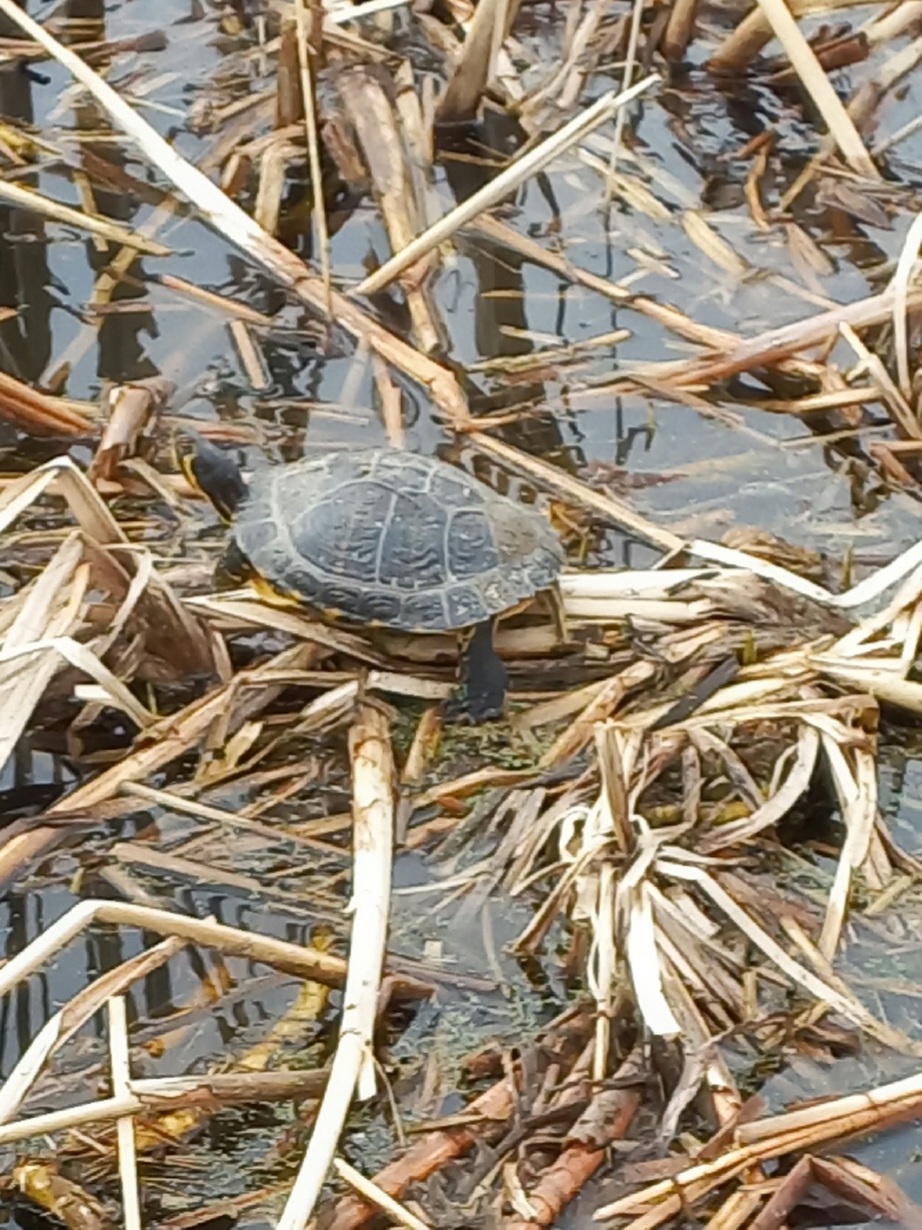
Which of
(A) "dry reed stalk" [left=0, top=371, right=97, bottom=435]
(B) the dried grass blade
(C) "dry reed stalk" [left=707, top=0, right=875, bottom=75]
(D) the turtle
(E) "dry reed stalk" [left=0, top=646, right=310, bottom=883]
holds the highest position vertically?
(C) "dry reed stalk" [left=707, top=0, right=875, bottom=75]

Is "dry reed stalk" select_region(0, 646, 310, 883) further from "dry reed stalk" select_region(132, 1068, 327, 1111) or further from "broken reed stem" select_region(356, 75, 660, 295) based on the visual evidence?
"broken reed stem" select_region(356, 75, 660, 295)

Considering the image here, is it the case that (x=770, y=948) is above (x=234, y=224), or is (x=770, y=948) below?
below

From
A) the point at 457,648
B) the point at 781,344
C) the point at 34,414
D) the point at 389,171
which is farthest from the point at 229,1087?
the point at 389,171

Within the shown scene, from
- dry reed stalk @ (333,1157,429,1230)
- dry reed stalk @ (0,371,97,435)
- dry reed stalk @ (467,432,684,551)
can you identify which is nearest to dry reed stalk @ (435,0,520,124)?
dry reed stalk @ (467,432,684,551)

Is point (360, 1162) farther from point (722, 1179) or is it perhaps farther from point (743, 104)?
point (743, 104)

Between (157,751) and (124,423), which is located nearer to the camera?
(157,751)

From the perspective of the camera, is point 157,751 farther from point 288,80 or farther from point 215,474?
point 288,80

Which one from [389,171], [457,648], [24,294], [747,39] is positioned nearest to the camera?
[457,648]
